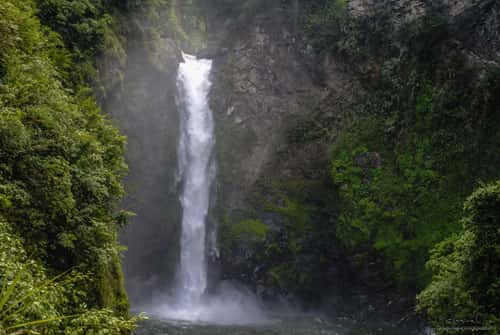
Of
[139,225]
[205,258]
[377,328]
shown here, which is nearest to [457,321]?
[377,328]

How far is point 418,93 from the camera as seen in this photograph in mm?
23891

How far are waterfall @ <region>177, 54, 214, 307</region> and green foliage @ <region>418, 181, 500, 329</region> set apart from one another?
13937 millimetres

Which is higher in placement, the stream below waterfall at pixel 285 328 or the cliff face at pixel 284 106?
the cliff face at pixel 284 106

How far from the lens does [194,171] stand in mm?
25844

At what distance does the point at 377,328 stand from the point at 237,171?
11.3 metres

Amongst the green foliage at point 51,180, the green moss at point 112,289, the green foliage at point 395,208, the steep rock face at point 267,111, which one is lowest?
the green moss at point 112,289

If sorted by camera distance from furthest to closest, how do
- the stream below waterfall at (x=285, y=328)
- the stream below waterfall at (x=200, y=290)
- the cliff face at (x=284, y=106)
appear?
the cliff face at (x=284, y=106) → the stream below waterfall at (x=200, y=290) → the stream below waterfall at (x=285, y=328)

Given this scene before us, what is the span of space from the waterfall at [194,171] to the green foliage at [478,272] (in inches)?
549

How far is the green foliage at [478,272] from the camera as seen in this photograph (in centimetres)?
1064

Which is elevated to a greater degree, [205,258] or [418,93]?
[418,93]

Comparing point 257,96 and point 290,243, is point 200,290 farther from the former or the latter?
point 257,96

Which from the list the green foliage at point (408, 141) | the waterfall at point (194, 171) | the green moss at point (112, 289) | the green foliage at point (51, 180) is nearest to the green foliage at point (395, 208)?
the green foliage at point (408, 141)

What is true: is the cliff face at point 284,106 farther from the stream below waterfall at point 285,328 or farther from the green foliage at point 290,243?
the stream below waterfall at point 285,328

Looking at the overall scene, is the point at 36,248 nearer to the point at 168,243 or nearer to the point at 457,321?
the point at 457,321
